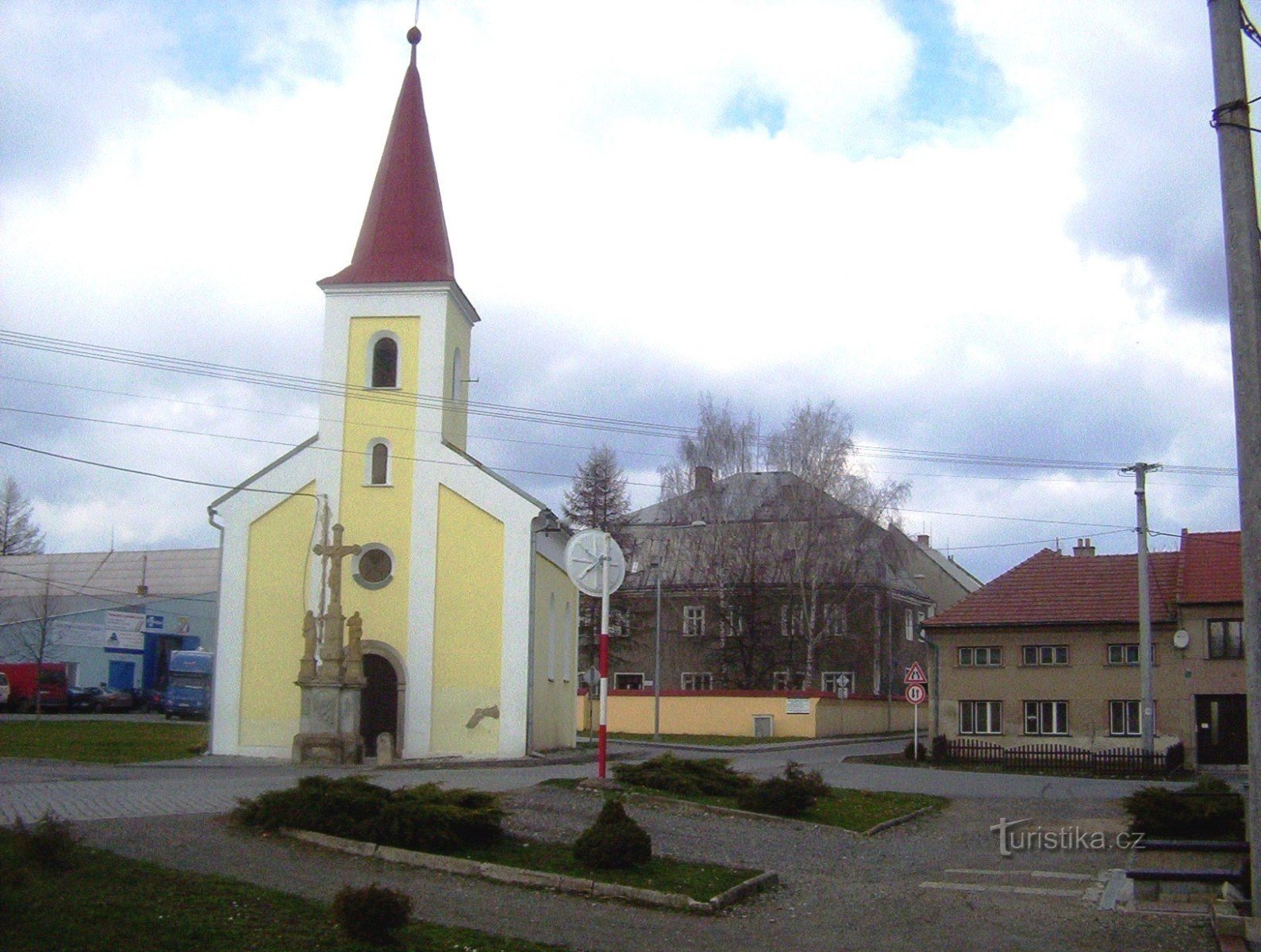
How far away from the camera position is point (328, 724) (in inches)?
1091

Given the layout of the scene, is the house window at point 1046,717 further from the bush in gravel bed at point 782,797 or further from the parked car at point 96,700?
the parked car at point 96,700

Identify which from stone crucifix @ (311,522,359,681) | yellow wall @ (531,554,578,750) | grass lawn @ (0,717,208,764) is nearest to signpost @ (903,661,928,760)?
yellow wall @ (531,554,578,750)

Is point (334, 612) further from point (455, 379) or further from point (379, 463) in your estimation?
point (455, 379)

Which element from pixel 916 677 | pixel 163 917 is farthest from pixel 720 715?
pixel 163 917

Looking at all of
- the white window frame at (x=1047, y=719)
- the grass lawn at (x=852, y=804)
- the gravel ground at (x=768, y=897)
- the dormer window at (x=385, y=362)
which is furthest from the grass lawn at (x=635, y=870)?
the white window frame at (x=1047, y=719)

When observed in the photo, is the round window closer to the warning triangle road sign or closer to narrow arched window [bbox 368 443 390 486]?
narrow arched window [bbox 368 443 390 486]

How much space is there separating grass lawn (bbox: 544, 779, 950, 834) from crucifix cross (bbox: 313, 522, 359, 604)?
42.7ft

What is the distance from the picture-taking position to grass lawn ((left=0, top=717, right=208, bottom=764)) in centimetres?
2853

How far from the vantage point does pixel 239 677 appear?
105 ft

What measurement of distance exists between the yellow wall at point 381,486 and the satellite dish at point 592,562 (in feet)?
49.1

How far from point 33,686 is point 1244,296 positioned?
53.2 meters

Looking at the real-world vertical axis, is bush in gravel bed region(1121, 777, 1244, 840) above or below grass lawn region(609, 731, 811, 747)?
above

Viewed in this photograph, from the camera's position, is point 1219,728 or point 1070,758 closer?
point 1070,758

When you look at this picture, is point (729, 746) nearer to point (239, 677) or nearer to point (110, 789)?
point (239, 677)
